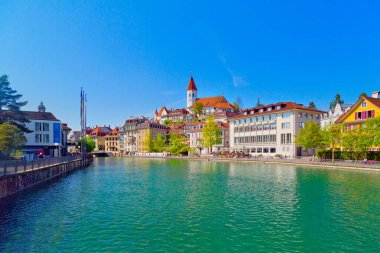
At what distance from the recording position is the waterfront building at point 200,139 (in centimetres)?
12044

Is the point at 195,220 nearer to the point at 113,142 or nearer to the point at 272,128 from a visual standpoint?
the point at 272,128

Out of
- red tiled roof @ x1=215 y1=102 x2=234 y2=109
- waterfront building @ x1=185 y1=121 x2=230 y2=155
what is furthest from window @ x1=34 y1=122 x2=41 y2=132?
red tiled roof @ x1=215 y1=102 x2=234 y2=109

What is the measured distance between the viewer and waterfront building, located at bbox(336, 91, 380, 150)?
67812mm

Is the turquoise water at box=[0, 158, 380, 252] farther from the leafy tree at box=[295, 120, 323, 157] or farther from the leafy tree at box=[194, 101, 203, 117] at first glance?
the leafy tree at box=[194, 101, 203, 117]

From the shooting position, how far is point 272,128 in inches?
3743

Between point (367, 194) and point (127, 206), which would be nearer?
point (127, 206)

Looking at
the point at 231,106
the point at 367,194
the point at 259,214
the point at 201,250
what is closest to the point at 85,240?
the point at 201,250

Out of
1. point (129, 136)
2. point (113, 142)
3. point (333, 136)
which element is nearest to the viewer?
point (333, 136)

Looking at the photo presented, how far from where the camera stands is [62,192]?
32250 mm

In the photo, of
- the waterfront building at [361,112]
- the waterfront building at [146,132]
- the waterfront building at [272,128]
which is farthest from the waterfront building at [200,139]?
the waterfront building at [361,112]

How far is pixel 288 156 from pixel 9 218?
79532 millimetres

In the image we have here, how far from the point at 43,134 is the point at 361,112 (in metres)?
77.3

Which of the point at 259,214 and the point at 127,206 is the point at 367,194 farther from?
the point at 127,206

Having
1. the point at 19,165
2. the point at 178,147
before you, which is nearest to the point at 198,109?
the point at 178,147
